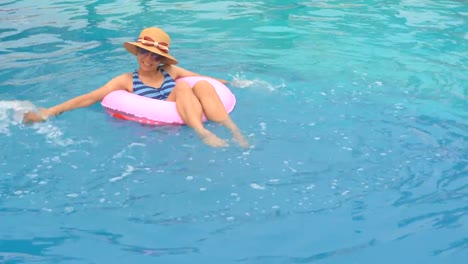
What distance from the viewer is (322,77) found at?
6.76m

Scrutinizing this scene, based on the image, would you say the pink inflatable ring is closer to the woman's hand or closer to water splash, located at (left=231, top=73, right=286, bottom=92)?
the woman's hand

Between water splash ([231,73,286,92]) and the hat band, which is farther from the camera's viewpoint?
water splash ([231,73,286,92])

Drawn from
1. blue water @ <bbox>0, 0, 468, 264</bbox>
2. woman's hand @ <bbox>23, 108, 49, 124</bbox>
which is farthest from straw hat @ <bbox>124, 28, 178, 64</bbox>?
woman's hand @ <bbox>23, 108, 49, 124</bbox>

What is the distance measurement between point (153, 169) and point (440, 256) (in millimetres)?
1995

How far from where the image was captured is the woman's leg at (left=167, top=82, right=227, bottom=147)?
4.99 metres

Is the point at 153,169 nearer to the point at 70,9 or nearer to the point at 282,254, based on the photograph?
the point at 282,254

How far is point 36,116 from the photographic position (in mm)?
5371

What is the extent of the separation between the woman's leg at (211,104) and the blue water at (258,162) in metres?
0.09

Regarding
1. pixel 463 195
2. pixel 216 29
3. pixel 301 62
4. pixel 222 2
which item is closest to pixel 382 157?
pixel 463 195

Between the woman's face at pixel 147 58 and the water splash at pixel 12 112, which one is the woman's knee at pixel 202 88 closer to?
the woman's face at pixel 147 58

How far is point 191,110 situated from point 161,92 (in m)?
0.59

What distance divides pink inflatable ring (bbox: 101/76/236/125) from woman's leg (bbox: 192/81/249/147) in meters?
0.10

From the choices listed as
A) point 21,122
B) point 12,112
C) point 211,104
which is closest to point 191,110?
point 211,104

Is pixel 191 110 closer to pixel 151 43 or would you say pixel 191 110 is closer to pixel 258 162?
pixel 151 43
